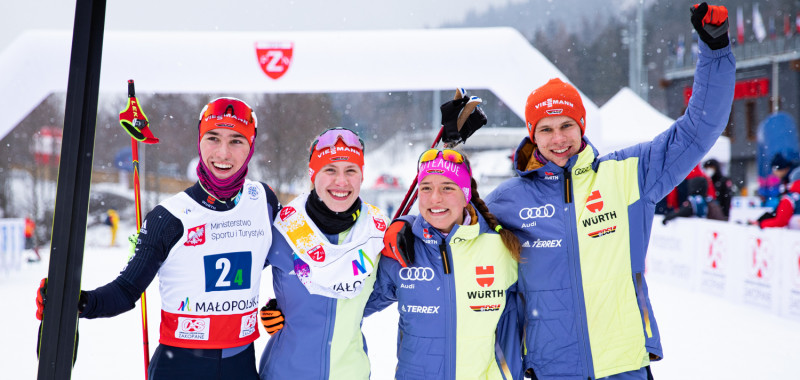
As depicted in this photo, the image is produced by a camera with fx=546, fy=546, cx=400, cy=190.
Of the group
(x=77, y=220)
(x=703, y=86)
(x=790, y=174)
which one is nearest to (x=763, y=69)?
(x=790, y=174)

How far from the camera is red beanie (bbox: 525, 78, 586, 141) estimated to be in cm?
245

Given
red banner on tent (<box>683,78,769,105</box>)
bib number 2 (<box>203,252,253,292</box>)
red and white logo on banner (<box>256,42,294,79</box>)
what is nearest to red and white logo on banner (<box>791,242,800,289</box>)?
red and white logo on banner (<box>256,42,294,79</box>)

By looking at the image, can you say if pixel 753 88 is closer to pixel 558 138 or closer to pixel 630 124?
pixel 630 124

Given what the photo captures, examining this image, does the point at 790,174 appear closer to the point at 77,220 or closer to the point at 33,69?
the point at 77,220

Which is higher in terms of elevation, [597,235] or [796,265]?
[597,235]

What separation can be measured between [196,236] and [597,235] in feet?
5.42

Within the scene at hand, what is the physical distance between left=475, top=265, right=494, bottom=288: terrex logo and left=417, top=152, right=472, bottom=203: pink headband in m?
0.34

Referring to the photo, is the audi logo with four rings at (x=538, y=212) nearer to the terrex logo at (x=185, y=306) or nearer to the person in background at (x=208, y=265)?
the person in background at (x=208, y=265)

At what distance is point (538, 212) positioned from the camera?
7.82ft

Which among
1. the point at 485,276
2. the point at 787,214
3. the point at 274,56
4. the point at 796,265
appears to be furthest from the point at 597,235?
the point at 787,214

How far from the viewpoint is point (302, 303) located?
87.7 inches

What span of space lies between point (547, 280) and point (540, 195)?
370 millimetres

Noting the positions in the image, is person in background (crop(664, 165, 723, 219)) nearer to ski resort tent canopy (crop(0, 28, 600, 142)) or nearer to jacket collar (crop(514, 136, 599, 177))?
ski resort tent canopy (crop(0, 28, 600, 142))

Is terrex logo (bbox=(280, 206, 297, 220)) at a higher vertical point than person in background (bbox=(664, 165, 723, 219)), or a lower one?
lower
